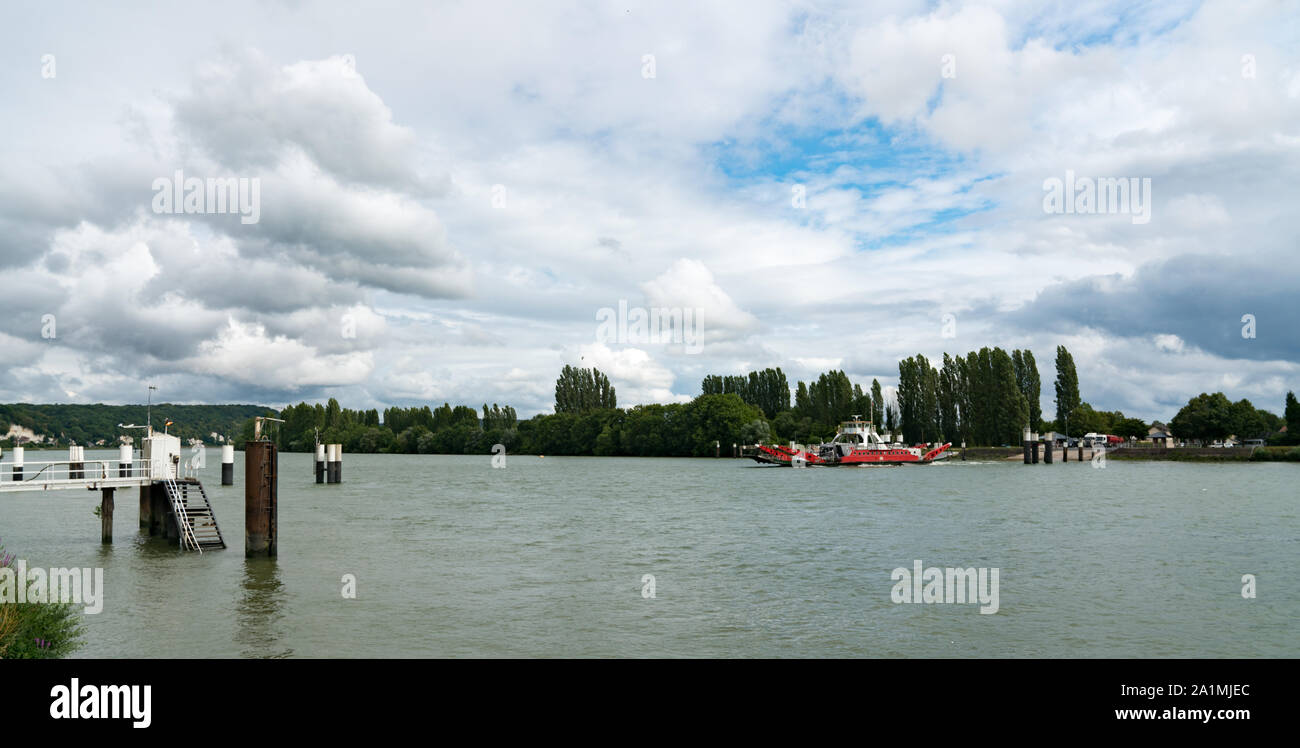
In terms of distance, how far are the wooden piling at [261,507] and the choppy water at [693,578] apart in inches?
42.1

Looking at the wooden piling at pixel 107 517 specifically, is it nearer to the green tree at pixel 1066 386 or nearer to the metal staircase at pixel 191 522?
the metal staircase at pixel 191 522

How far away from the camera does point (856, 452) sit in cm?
11944

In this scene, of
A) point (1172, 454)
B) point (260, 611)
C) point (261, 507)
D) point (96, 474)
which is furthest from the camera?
point (1172, 454)

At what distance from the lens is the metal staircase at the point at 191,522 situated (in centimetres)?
3534

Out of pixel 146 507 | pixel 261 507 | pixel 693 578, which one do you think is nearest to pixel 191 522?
pixel 261 507

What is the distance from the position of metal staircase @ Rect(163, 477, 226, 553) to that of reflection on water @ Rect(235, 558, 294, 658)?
4.82m

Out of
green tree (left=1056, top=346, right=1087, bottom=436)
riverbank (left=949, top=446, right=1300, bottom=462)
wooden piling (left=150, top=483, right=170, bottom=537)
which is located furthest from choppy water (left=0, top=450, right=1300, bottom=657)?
green tree (left=1056, top=346, right=1087, bottom=436)

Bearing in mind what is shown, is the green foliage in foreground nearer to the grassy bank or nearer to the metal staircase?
the metal staircase

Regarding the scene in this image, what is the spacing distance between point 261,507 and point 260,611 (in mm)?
10208

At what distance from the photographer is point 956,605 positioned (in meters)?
→ 24.8

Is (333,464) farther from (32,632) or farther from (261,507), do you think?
(32,632)
